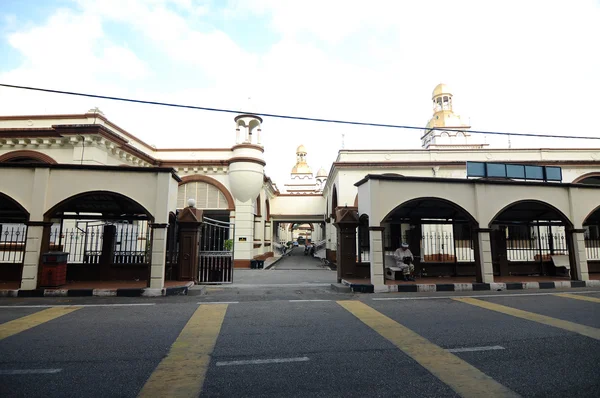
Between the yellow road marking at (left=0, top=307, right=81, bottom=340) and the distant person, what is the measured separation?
9.51 metres

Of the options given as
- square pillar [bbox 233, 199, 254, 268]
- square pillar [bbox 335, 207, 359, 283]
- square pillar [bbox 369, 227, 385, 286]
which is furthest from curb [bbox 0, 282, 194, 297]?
square pillar [bbox 233, 199, 254, 268]

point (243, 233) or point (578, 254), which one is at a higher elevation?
point (243, 233)

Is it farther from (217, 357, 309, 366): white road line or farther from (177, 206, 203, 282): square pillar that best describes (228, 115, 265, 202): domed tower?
(217, 357, 309, 366): white road line

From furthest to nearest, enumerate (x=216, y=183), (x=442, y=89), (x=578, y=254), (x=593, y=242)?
(x=442, y=89) < (x=216, y=183) < (x=593, y=242) < (x=578, y=254)

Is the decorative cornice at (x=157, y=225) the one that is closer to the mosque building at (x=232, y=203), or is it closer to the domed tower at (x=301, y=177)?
the mosque building at (x=232, y=203)

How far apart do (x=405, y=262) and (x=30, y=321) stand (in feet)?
33.8

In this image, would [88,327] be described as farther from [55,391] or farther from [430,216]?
[430,216]

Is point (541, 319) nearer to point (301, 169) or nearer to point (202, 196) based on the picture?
point (202, 196)

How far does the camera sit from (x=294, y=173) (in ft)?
183

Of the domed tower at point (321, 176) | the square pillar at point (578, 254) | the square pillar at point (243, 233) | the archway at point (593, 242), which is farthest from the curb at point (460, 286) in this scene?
the domed tower at point (321, 176)

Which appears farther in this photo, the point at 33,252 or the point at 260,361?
the point at 33,252

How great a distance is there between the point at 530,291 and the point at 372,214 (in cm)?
557

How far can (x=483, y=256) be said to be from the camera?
1095 centimetres

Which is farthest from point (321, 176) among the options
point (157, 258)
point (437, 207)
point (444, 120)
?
point (157, 258)
